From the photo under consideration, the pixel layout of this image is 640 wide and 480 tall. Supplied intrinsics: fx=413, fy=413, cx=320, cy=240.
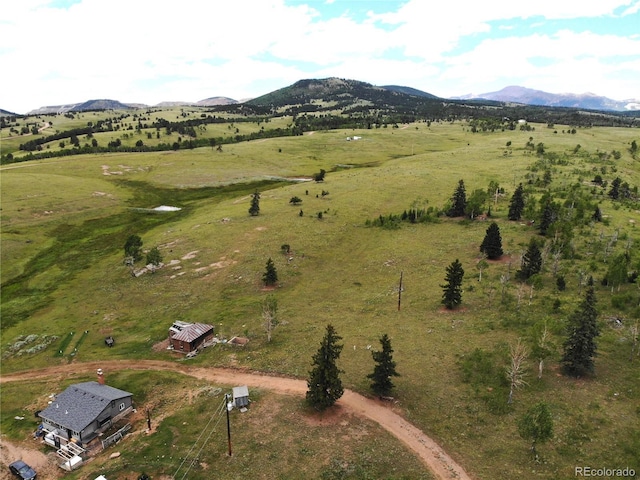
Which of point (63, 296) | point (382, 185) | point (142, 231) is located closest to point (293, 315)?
point (63, 296)

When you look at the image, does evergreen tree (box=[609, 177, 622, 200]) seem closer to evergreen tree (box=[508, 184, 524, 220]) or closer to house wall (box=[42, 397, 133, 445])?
evergreen tree (box=[508, 184, 524, 220])

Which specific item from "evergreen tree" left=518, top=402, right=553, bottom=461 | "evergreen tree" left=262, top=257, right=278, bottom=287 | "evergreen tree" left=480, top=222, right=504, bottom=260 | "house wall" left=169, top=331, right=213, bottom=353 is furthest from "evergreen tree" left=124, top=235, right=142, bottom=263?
"evergreen tree" left=518, top=402, right=553, bottom=461

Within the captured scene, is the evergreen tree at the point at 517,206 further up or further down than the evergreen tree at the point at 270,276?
further up

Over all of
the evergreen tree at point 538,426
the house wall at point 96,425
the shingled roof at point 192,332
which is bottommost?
the house wall at point 96,425

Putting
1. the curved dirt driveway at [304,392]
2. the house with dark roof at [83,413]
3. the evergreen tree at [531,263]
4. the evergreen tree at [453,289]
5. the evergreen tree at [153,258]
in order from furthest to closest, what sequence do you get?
the evergreen tree at [153,258] < the evergreen tree at [531,263] < the evergreen tree at [453,289] < the house with dark roof at [83,413] < the curved dirt driveway at [304,392]

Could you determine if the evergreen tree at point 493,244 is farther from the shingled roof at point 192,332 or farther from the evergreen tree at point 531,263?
the shingled roof at point 192,332

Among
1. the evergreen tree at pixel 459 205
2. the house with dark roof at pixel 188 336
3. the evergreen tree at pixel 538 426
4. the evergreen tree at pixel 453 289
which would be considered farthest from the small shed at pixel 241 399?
the evergreen tree at pixel 459 205
